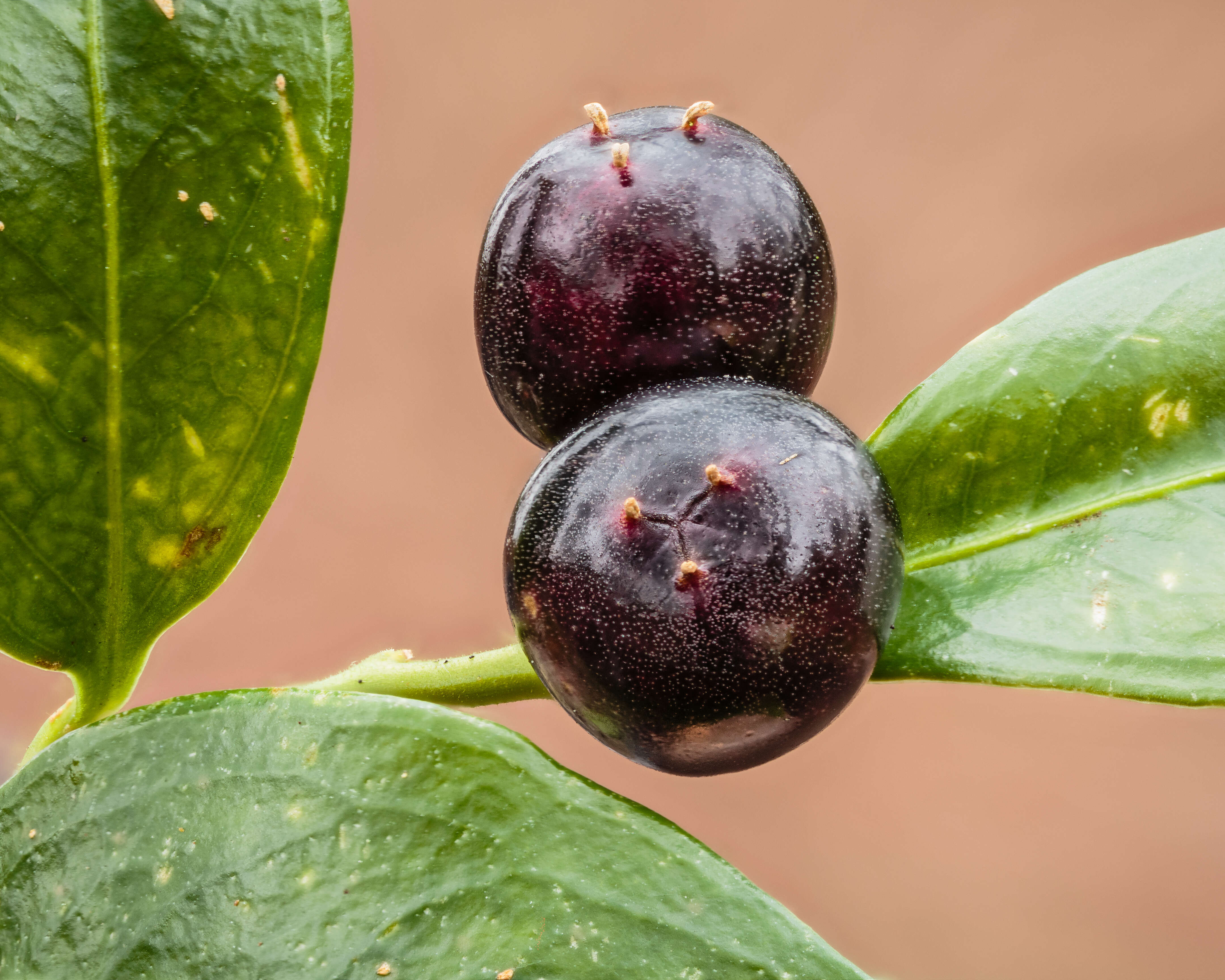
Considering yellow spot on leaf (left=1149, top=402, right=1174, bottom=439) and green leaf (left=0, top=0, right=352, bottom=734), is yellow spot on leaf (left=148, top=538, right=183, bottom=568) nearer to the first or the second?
green leaf (left=0, top=0, right=352, bottom=734)

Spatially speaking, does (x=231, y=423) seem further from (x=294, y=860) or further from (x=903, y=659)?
(x=903, y=659)

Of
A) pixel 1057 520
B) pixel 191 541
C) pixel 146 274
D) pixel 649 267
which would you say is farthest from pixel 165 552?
pixel 1057 520

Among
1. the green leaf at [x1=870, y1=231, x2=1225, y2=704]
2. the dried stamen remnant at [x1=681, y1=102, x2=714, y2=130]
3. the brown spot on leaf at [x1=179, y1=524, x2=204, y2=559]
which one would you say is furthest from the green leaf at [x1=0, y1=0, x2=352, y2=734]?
the green leaf at [x1=870, y1=231, x2=1225, y2=704]

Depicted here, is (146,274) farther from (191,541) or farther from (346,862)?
(346,862)

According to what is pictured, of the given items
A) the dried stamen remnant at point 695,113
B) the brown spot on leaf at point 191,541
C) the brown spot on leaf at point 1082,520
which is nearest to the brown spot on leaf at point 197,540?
the brown spot on leaf at point 191,541

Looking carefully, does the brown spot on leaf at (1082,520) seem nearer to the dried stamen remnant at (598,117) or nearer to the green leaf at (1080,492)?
the green leaf at (1080,492)
